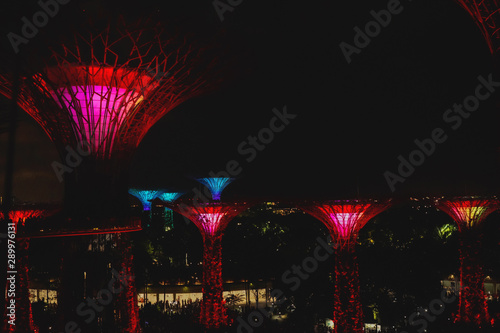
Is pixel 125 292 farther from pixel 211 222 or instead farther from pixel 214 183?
pixel 214 183

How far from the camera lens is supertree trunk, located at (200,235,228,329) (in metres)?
13.9

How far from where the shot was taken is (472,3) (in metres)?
6.84

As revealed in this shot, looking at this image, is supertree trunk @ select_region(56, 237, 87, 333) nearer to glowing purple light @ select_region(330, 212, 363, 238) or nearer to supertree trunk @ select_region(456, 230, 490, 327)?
glowing purple light @ select_region(330, 212, 363, 238)

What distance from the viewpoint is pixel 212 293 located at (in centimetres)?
1398

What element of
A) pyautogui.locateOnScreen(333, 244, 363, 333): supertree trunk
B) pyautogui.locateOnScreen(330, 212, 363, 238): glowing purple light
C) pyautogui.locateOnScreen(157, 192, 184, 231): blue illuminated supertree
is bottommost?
pyautogui.locateOnScreen(333, 244, 363, 333): supertree trunk

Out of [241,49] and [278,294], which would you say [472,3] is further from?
[278,294]

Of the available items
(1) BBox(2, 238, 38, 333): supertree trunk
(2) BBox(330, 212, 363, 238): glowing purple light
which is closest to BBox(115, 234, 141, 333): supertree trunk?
(1) BBox(2, 238, 38, 333): supertree trunk

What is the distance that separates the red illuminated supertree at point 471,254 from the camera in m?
13.3

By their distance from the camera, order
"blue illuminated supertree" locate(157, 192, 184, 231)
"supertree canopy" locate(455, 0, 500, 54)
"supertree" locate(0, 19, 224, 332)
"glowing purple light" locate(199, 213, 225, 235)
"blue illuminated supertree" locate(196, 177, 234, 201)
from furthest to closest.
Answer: "blue illuminated supertree" locate(196, 177, 234, 201), "blue illuminated supertree" locate(157, 192, 184, 231), "glowing purple light" locate(199, 213, 225, 235), "supertree" locate(0, 19, 224, 332), "supertree canopy" locate(455, 0, 500, 54)

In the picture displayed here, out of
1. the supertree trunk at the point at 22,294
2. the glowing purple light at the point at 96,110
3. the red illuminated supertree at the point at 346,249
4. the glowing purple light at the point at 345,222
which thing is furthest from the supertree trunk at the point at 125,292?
the glowing purple light at the point at 345,222

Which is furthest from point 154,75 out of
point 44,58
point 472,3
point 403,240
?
point 403,240

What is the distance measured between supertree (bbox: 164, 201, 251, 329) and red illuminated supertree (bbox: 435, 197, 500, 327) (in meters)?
5.23

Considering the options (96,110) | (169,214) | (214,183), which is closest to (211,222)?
(96,110)

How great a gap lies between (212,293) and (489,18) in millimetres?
9641
